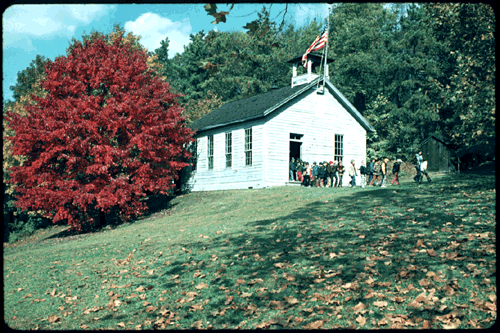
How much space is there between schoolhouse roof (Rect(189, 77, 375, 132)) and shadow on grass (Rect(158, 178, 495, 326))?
13.0 meters

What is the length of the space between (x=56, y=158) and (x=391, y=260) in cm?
1787

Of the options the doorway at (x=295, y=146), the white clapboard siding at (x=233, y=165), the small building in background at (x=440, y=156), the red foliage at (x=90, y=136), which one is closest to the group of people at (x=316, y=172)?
the doorway at (x=295, y=146)

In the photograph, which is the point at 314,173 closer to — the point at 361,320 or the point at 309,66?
the point at 309,66

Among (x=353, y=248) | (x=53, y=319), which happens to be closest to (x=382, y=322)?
(x=353, y=248)

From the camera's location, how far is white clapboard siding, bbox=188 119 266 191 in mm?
26953

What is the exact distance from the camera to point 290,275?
8.23m

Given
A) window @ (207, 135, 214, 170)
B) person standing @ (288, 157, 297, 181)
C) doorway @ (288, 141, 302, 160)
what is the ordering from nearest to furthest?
person standing @ (288, 157, 297, 181) → window @ (207, 135, 214, 170) → doorway @ (288, 141, 302, 160)

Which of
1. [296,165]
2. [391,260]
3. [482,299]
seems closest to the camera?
[482,299]

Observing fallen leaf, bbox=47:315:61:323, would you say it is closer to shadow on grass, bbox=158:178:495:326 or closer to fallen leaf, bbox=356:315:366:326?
shadow on grass, bbox=158:178:495:326

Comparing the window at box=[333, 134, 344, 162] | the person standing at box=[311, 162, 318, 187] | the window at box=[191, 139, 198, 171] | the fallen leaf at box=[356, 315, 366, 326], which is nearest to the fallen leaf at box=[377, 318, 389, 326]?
the fallen leaf at box=[356, 315, 366, 326]

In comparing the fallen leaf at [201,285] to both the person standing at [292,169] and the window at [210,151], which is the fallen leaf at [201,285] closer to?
the person standing at [292,169]

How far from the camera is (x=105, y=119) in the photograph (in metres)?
20.8

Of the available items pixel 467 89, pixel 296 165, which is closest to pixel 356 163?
pixel 296 165

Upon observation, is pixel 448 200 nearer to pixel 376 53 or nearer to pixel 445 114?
pixel 445 114
